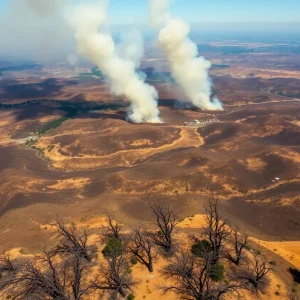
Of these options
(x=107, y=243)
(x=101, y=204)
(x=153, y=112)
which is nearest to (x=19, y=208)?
(x=101, y=204)

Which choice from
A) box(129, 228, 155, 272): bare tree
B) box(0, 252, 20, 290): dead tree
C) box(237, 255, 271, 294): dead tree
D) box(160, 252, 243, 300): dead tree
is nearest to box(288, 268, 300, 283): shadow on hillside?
box(237, 255, 271, 294): dead tree

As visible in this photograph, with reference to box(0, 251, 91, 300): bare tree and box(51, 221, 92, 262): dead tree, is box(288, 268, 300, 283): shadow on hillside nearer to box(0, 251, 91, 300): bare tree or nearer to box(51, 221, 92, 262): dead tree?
box(0, 251, 91, 300): bare tree

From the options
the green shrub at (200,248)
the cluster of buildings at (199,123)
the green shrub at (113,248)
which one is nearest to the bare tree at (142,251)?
the green shrub at (113,248)

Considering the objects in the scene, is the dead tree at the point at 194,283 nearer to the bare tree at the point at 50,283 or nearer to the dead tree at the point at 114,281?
the dead tree at the point at 114,281

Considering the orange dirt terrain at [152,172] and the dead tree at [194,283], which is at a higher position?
the dead tree at [194,283]

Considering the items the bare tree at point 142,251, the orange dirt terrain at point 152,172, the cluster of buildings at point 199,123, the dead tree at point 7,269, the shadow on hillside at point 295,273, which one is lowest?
the cluster of buildings at point 199,123

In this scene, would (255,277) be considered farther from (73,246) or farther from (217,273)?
(73,246)

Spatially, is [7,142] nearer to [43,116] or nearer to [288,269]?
[43,116]
